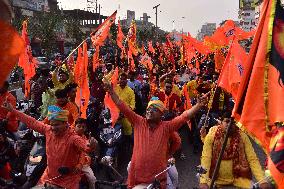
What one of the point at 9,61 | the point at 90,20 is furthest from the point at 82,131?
the point at 90,20

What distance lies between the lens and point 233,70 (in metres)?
5.49

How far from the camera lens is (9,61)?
200 cm

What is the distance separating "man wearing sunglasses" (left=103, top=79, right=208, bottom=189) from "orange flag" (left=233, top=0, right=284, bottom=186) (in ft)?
6.25

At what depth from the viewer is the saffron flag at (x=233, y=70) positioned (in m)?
5.39

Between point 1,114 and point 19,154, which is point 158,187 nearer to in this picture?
point 19,154

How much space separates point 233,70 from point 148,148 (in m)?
1.39

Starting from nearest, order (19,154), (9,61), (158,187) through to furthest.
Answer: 1. (9,61)
2. (158,187)
3. (19,154)

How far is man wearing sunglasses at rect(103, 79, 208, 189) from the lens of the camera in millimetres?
5215

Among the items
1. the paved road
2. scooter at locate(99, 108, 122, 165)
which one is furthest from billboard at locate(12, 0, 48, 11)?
scooter at locate(99, 108, 122, 165)

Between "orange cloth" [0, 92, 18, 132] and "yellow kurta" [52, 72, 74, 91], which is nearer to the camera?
"orange cloth" [0, 92, 18, 132]

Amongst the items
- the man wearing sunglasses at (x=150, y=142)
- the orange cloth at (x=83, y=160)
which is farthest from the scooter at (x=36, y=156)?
the man wearing sunglasses at (x=150, y=142)

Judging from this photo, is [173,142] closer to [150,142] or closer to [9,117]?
[150,142]

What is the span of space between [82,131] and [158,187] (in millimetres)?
1575

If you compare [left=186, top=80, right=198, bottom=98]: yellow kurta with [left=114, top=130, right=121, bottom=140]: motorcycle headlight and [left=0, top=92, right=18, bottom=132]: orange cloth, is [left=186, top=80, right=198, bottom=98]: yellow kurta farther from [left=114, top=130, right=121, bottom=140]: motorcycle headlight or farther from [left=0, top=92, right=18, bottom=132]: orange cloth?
[left=0, top=92, right=18, bottom=132]: orange cloth
